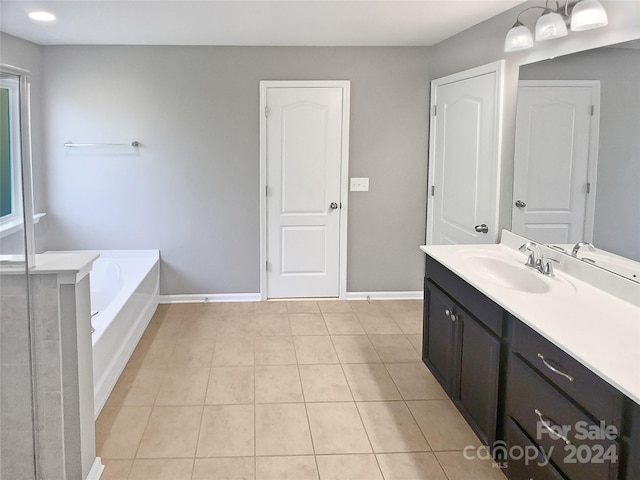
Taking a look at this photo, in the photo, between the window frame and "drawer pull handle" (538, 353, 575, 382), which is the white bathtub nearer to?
the window frame

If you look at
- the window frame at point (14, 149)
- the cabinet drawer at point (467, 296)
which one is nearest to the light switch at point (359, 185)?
the cabinet drawer at point (467, 296)

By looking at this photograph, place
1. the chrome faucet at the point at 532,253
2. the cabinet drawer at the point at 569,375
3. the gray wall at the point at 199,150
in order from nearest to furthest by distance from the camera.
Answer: the cabinet drawer at the point at 569,375 < the chrome faucet at the point at 532,253 < the gray wall at the point at 199,150

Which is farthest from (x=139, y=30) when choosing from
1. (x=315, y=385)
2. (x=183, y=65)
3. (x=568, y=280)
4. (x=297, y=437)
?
(x=568, y=280)

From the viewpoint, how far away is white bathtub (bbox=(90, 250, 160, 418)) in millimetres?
3082

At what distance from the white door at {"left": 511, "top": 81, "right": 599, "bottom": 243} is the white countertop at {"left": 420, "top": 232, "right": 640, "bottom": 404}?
0.26 metres

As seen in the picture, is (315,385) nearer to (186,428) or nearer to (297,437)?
(297,437)

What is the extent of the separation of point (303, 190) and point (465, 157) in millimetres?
1556

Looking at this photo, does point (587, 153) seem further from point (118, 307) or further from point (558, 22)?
point (118, 307)

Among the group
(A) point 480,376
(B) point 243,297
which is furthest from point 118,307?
(A) point 480,376

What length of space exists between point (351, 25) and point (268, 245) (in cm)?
208

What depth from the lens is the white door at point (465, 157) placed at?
3.56m

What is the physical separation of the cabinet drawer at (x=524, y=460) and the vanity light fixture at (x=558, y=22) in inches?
73.2

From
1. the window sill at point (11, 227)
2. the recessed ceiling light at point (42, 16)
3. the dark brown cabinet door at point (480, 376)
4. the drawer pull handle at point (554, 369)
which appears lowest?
the dark brown cabinet door at point (480, 376)

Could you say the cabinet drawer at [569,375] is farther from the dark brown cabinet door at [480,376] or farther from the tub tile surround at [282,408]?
the tub tile surround at [282,408]
